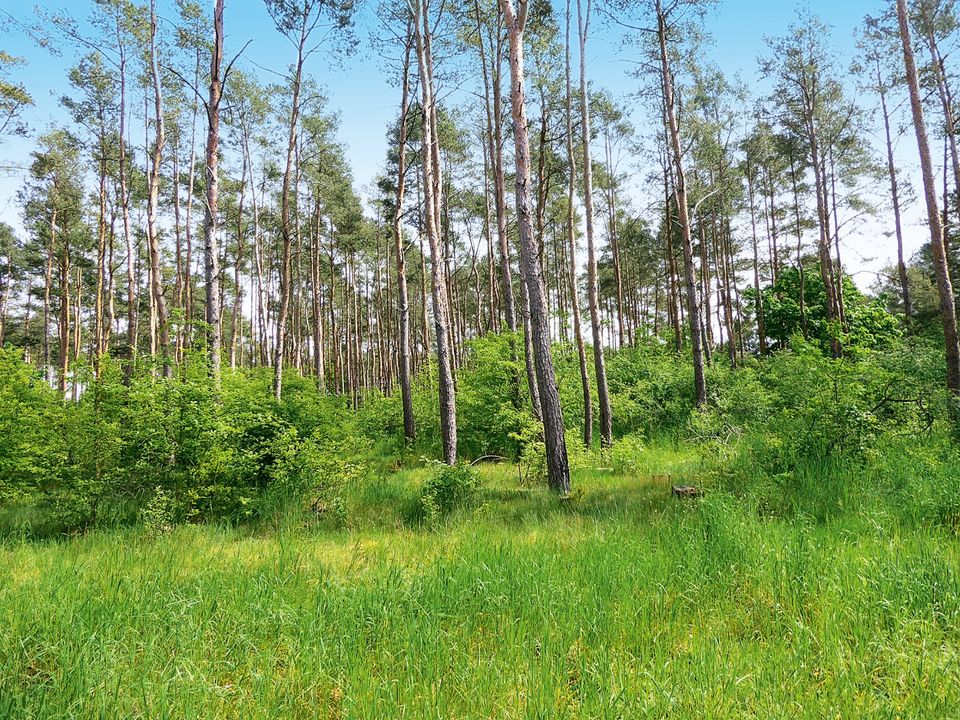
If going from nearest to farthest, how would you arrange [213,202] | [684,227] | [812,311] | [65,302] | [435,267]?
[213,202]
[435,267]
[684,227]
[812,311]
[65,302]

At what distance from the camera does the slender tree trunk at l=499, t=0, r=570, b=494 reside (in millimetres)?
7078

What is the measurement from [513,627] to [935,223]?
10.3 metres

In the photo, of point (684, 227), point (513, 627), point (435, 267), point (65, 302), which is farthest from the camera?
point (65, 302)

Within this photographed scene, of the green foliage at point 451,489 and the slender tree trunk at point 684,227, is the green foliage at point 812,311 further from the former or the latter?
the green foliage at point 451,489

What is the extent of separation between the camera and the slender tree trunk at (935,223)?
7406mm

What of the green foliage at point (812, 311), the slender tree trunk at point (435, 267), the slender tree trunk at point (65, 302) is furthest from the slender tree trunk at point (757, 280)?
the slender tree trunk at point (65, 302)

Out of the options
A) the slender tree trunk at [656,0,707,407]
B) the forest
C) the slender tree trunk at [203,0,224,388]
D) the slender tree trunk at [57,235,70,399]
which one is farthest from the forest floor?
the slender tree trunk at [57,235,70,399]

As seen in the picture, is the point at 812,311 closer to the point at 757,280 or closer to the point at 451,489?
the point at 757,280

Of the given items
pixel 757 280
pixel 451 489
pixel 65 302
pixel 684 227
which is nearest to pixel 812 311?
pixel 757 280

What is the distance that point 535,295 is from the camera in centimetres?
723

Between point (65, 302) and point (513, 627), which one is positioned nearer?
point (513, 627)

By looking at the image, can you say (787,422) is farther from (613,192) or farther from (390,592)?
(613,192)

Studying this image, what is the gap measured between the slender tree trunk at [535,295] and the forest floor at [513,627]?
8.97ft

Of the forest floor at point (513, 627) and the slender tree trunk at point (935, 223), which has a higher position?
the slender tree trunk at point (935, 223)
